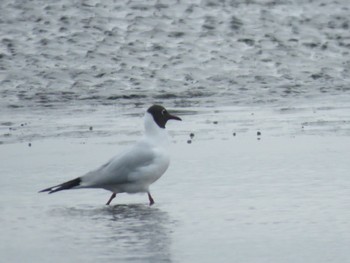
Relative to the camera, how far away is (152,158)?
11422mm

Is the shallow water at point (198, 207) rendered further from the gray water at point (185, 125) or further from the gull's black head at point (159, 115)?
the gull's black head at point (159, 115)

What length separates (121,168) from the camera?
11.4m

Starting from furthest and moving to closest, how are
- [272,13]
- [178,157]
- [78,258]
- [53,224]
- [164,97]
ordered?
→ 1. [272,13]
2. [164,97]
3. [178,157]
4. [53,224]
5. [78,258]

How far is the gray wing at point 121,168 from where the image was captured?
11.3 meters

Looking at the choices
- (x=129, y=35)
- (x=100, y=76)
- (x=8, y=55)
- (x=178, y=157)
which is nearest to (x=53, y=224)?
(x=178, y=157)

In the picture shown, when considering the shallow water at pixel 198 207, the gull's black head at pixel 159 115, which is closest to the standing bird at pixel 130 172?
the shallow water at pixel 198 207

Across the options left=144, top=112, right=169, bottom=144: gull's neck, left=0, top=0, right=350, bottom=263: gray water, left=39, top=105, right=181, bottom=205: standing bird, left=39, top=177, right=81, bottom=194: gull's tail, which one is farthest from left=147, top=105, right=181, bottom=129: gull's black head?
left=39, top=177, right=81, bottom=194: gull's tail

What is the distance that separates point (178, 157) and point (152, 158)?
7.14ft

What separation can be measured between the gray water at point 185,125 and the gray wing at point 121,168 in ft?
0.67

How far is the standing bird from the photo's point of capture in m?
11.3

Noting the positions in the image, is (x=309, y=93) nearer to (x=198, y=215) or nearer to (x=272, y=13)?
(x=272, y=13)

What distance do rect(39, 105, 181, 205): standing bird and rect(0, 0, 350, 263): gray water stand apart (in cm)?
16

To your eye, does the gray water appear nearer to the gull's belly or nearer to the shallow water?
the shallow water

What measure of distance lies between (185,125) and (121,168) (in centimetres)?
479
